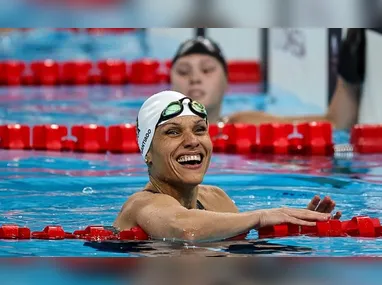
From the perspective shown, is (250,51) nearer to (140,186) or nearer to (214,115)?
(214,115)

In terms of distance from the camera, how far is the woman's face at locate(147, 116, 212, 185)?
16.6 ft

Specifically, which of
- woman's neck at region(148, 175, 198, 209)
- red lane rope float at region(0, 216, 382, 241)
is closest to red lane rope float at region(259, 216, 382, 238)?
red lane rope float at region(0, 216, 382, 241)

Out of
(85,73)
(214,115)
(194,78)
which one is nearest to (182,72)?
(194,78)

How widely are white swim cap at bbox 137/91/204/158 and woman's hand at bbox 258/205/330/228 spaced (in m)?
0.63

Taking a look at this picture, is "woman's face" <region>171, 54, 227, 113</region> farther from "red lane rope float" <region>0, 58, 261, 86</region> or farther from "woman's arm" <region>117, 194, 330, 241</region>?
"woman's arm" <region>117, 194, 330, 241</region>

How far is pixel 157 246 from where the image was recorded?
4.92 metres

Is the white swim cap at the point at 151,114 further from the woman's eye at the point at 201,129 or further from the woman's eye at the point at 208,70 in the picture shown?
the woman's eye at the point at 208,70

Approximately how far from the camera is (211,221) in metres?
4.86

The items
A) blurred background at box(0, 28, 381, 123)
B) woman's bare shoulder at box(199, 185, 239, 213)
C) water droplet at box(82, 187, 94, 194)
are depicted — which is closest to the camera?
woman's bare shoulder at box(199, 185, 239, 213)

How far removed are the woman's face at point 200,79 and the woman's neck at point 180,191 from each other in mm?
3882

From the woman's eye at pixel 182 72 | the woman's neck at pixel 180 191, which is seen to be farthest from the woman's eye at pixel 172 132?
the woman's eye at pixel 182 72

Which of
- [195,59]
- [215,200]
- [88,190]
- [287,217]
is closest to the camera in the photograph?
[287,217]

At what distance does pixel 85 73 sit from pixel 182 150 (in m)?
7.98

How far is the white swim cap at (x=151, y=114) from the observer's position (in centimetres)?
518
